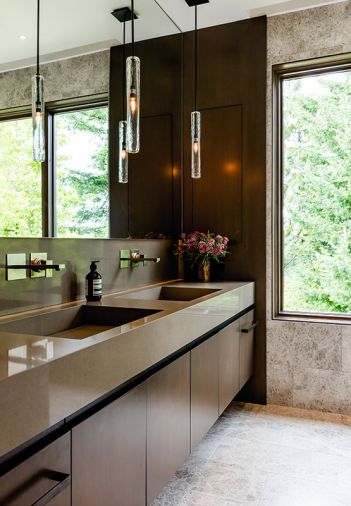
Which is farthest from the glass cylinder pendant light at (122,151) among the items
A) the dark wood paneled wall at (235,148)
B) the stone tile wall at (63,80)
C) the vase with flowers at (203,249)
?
the dark wood paneled wall at (235,148)

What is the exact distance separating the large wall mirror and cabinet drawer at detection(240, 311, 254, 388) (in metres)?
0.87

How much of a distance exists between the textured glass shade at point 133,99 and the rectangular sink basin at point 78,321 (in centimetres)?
76

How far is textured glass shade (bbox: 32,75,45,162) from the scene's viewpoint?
1726 millimetres

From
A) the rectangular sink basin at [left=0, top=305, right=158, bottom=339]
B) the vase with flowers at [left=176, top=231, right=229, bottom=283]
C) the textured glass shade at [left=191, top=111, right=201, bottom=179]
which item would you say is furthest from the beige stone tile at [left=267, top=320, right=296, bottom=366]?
the rectangular sink basin at [left=0, top=305, right=158, bottom=339]

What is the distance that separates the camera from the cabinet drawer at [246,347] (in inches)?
112

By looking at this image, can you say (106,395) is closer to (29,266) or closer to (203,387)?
(29,266)

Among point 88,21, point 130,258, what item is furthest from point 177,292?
point 88,21

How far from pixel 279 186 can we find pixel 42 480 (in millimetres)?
2688

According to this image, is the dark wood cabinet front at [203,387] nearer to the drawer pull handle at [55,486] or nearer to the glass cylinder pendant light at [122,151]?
Result: the drawer pull handle at [55,486]

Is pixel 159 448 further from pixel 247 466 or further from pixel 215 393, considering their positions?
pixel 247 466

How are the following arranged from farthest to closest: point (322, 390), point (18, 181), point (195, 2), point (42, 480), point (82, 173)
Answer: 1. point (322, 390)
2. point (195, 2)
3. point (82, 173)
4. point (18, 181)
5. point (42, 480)

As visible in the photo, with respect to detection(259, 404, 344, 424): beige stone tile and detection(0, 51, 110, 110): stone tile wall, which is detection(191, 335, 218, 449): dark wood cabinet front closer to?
detection(259, 404, 344, 424): beige stone tile

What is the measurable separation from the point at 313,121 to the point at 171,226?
132cm

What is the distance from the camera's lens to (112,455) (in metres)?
1.32
